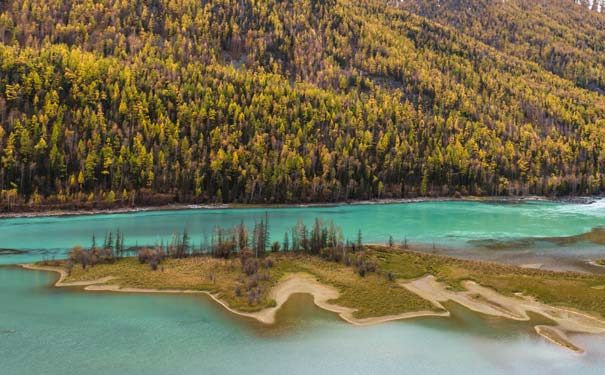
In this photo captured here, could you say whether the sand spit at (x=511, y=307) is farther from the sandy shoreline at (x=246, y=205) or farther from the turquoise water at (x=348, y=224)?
the sandy shoreline at (x=246, y=205)

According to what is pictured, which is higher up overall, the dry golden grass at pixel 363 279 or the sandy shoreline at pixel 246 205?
the sandy shoreline at pixel 246 205

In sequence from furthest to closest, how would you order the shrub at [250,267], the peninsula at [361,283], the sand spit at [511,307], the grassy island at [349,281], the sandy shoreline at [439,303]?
the shrub at [250,267], the grassy island at [349,281], the peninsula at [361,283], the sandy shoreline at [439,303], the sand spit at [511,307]

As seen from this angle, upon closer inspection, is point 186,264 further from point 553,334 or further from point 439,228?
point 439,228

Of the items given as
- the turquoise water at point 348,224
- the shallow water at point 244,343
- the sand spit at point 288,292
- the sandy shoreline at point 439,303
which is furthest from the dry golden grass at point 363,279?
the turquoise water at point 348,224

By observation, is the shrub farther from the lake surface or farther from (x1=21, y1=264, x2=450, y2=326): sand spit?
the lake surface

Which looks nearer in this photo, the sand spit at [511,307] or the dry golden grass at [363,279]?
the sand spit at [511,307]

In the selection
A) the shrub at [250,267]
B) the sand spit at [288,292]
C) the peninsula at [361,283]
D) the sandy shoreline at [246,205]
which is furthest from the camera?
the sandy shoreline at [246,205]

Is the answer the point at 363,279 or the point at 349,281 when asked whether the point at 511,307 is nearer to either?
the point at 363,279
